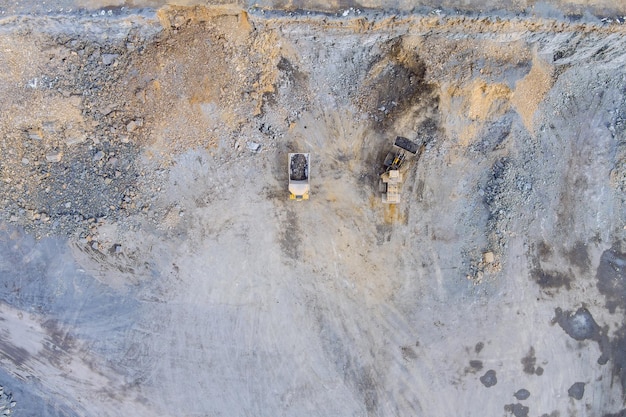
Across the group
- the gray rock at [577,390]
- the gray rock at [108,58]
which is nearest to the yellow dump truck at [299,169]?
the gray rock at [108,58]

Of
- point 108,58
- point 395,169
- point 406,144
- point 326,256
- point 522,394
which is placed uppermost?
point 108,58

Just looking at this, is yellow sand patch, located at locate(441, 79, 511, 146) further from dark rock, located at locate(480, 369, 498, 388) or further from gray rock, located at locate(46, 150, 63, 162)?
gray rock, located at locate(46, 150, 63, 162)

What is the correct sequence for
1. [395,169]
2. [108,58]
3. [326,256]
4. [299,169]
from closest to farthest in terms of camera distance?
[108,58]
[395,169]
[299,169]
[326,256]

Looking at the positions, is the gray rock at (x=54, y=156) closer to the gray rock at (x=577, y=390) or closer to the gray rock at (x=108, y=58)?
the gray rock at (x=108, y=58)

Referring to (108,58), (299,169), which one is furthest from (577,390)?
(108,58)

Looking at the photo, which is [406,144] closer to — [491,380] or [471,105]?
[471,105]

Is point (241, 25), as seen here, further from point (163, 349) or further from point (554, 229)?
point (554, 229)

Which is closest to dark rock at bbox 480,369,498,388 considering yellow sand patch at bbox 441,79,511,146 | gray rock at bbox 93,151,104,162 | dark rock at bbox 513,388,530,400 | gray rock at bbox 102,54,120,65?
dark rock at bbox 513,388,530,400
